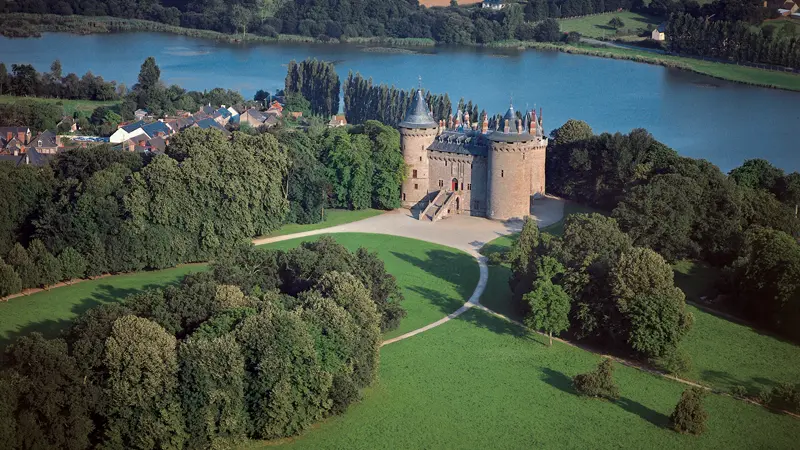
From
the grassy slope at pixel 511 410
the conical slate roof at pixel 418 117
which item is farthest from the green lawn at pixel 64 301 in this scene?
the conical slate roof at pixel 418 117

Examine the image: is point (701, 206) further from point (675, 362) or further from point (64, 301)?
point (64, 301)

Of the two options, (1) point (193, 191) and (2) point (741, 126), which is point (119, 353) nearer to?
(1) point (193, 191)

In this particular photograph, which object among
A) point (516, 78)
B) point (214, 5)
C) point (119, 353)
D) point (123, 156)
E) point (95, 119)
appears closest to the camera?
point (119, 353)

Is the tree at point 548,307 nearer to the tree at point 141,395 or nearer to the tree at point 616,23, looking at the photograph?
the tree at point 141,395

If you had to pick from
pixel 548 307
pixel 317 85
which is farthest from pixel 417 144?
pixel 317 85

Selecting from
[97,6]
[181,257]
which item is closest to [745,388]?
[181,257]

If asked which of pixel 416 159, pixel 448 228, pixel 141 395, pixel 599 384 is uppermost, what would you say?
pixel 416 159

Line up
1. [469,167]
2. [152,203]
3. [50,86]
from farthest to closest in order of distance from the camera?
[50,86]
[469,167]
[152,203]
